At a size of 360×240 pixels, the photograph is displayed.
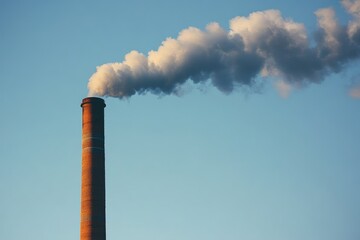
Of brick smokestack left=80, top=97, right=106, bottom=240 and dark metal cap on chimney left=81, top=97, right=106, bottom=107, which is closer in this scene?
brick smokestack left=80, top=97, right=106, bottom=240

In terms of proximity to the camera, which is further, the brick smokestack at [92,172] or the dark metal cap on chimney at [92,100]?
the dark metal cap on chimney at [92,100]

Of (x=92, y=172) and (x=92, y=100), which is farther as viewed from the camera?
(x=92, y=100)

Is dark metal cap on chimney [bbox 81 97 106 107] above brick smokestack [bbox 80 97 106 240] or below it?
above

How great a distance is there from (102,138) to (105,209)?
132 inches

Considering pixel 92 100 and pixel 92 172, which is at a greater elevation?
pixel 92 100

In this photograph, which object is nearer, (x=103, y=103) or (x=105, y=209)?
(x=105, y=209)

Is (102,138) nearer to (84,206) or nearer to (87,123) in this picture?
(87,123)

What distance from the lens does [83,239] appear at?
72.3 ft

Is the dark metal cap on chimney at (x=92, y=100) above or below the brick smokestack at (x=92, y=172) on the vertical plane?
above

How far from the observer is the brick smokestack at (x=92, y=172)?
2222 cm

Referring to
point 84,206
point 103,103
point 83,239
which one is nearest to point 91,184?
point 84,206

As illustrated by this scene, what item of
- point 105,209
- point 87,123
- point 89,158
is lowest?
point 105,209

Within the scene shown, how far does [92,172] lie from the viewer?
22859 mm

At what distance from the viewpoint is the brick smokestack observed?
22.2 m
